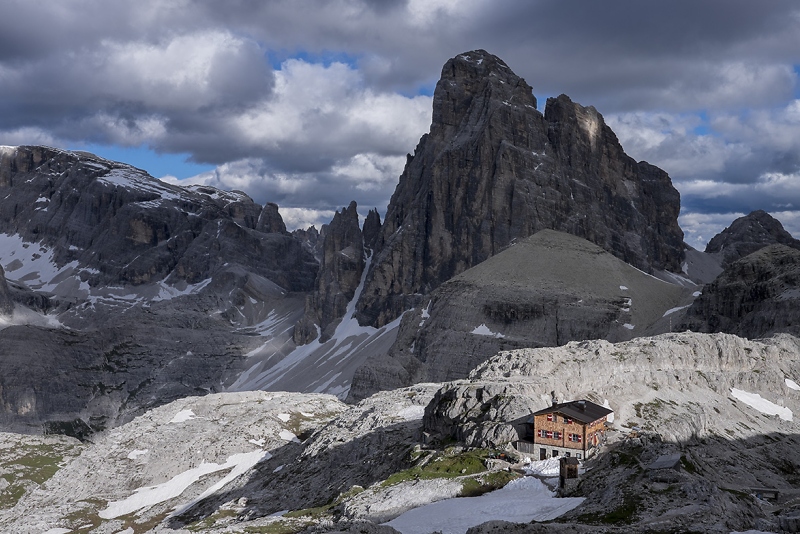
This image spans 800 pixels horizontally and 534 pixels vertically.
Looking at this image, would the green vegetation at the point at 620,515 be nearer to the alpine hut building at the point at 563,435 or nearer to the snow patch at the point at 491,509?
the snow patch at the point at 491,509

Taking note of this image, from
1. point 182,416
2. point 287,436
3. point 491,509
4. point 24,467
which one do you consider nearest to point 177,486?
point 287,436

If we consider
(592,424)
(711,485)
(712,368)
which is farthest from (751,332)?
(711,485)

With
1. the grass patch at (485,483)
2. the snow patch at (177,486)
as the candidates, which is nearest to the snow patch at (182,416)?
the snow patch at (177,486)

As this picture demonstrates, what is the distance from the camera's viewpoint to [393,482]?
67.7m

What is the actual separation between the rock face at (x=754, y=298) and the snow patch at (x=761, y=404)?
48.7m

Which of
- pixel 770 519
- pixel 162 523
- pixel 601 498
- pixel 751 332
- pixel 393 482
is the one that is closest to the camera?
pixel 770 519

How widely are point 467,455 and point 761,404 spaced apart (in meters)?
53.1

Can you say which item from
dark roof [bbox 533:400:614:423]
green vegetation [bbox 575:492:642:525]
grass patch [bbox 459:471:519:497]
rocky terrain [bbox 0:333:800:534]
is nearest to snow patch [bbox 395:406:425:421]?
rocky terrain [bbox 0:333:800:534]

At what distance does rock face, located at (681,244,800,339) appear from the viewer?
162 meters

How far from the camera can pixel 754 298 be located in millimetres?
177750

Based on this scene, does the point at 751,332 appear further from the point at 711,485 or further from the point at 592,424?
the point at 711,485

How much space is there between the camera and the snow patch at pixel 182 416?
154 metres

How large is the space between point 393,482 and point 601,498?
19852 mm

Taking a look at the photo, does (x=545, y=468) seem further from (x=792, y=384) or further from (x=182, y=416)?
(x=182, y=416)
